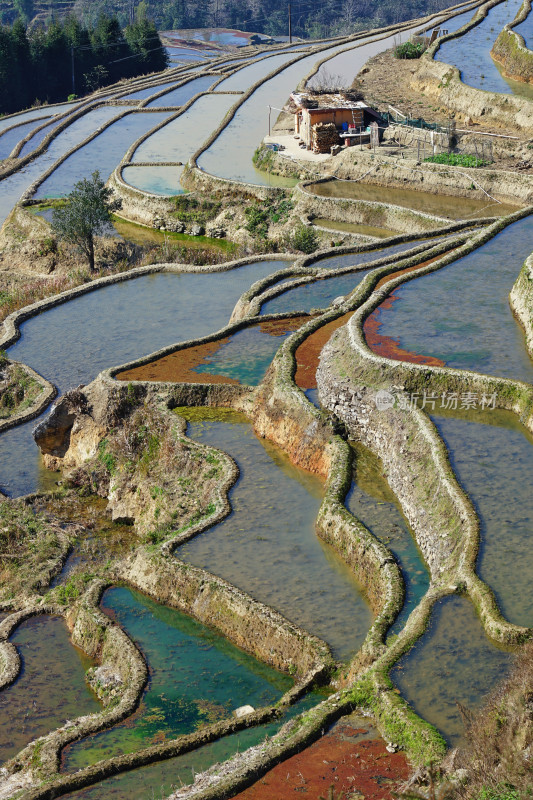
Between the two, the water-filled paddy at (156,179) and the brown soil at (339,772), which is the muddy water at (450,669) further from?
the water-filled paddy at (156,179)

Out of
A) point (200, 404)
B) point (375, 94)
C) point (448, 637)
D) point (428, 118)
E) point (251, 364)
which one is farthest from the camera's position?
point (375, 94)

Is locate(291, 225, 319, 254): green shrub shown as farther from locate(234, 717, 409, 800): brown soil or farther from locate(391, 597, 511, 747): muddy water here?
locate(234, 717, 409, 800): brown soil

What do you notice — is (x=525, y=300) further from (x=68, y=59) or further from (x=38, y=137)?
(x=68, y=59)

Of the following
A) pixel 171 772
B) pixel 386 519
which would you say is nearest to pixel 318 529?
pixel 386 519

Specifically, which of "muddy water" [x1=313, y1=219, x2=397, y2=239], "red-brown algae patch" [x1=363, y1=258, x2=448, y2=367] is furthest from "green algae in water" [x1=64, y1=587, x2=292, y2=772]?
"muddy water" [x1=313, y1=219, x2=397, y2=239]

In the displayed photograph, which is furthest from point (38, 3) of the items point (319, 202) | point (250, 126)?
point (319, 202)

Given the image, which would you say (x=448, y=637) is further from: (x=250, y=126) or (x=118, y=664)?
(x=250, y=126)
